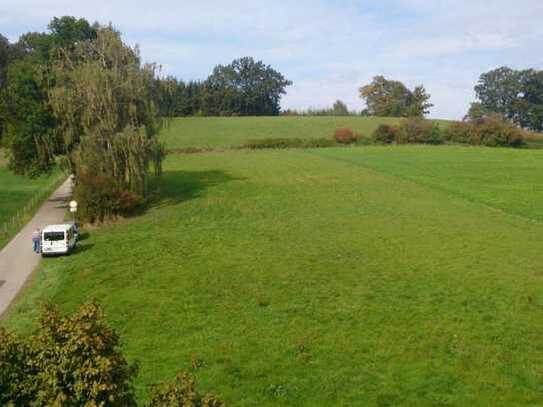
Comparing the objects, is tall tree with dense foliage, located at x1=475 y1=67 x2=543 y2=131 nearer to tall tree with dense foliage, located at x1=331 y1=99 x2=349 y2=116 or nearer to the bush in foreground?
tall tree with dense foliage, located at x1=331 y1=99 x2=349 y2=116

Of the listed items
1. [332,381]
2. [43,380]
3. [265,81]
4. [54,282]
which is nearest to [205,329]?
[332,381]

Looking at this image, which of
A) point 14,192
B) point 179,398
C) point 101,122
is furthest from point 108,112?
point 179,398

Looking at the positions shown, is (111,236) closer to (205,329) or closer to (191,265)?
(191,265)

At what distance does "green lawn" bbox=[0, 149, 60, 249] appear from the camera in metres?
47.7

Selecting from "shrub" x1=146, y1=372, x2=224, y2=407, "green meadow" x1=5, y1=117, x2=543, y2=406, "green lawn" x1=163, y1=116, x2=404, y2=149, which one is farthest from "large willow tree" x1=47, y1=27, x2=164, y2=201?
"green lawn" x1=163, y1=116, x2=404, y2=149

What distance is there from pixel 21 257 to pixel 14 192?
29118mm

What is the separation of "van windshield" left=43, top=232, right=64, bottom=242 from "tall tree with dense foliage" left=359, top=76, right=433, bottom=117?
136m

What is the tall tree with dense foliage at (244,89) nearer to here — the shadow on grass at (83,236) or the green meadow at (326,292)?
the green meadow at (326,292)

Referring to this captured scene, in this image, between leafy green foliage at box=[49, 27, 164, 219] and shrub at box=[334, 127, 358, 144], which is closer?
leafy green foliage at box=[49, 27, 164, 219]

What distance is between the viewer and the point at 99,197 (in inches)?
1657

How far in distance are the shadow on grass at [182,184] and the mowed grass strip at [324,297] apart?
4.38 m

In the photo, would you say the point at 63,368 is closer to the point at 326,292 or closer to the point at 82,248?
the point at 326,292

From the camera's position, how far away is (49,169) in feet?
171

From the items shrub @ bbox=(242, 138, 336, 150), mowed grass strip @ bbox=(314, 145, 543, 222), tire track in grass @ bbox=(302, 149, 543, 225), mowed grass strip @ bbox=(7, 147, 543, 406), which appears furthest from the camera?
shrub @ bbox=(242, 138, 336, 150)
